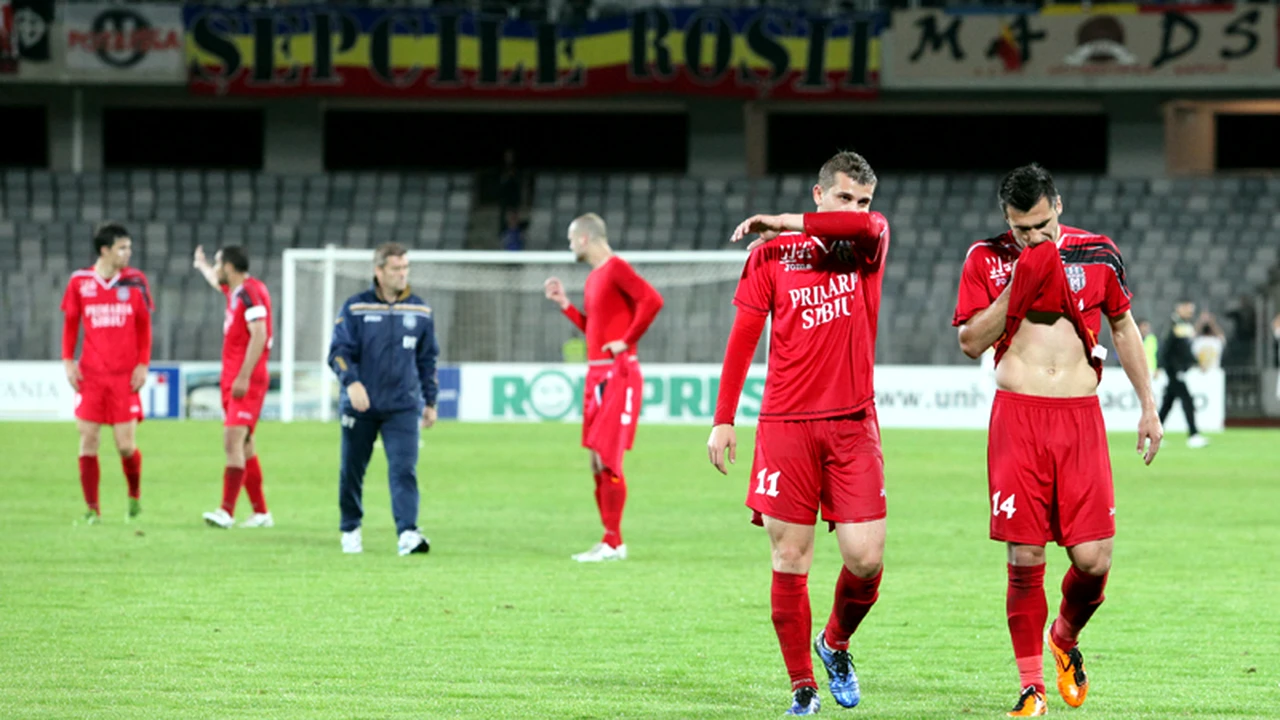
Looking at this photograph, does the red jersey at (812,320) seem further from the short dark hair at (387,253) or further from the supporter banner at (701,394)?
the supporter banner at (701,394)

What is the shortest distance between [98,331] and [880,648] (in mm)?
7286

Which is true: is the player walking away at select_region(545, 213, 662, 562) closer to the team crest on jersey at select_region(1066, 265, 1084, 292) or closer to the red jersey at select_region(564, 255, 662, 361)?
the red jersey at select_region(564, 255, 662, 361)

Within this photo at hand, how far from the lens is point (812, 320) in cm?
628

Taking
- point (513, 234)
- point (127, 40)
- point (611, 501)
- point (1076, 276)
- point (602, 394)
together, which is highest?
point (127, 40)

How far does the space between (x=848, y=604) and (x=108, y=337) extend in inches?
318

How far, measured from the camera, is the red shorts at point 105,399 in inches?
506

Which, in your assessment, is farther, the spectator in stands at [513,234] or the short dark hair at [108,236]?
the spectator in stands at [513,234]

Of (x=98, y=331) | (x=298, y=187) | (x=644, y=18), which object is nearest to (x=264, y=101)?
(x=298, y=187)

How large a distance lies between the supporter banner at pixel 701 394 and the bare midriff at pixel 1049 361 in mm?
20577

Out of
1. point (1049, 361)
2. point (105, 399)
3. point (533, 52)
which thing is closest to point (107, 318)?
point (105, 399)

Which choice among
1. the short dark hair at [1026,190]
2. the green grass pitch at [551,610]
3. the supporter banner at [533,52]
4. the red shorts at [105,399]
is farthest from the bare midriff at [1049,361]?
the supporter banner at [533,52]

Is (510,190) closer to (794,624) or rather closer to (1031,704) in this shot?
(794,624)

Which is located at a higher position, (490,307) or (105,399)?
(490,307)

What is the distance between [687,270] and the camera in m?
29.0
